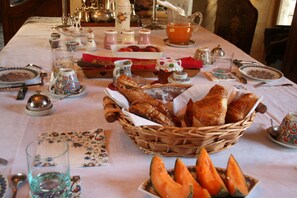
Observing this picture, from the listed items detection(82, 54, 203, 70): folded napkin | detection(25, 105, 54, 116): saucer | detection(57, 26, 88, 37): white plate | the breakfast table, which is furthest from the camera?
detection(57, 26, 88, 37): white plate

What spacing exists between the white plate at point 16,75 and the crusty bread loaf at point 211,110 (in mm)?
741

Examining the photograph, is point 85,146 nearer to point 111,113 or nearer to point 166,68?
point 111,113

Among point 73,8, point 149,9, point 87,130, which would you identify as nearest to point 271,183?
point 87,130

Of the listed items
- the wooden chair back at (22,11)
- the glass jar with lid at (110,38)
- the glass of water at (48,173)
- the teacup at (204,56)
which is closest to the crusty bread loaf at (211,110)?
the glass of water at (48,173)

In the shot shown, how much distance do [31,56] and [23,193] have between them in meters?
1.12

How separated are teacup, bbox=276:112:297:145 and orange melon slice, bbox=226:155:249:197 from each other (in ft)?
0.85

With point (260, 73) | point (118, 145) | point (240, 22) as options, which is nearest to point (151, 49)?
point (260, 73)

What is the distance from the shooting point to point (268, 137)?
998 millimetres

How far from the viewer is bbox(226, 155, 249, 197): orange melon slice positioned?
2.19 ft

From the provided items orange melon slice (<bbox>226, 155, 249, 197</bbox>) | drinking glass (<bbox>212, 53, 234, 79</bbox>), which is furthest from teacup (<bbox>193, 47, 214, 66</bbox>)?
orange melon slice (<bbox>226, 155, 249, 197</bbox>)

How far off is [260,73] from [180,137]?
0.87m

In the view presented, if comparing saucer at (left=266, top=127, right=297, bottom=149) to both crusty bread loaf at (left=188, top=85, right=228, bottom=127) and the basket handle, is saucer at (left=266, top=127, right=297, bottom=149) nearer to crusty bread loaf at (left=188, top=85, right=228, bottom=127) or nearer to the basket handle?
crusty bread loaf at (left=188, top=85, right=228, bottom=127)

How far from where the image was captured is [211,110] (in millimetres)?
866

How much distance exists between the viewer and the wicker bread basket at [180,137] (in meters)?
0.80
